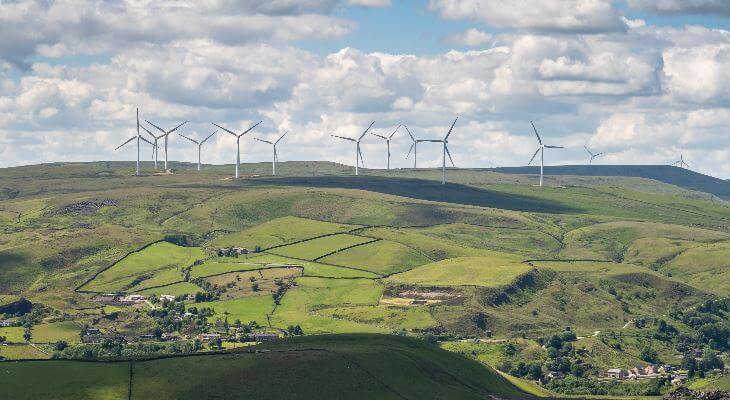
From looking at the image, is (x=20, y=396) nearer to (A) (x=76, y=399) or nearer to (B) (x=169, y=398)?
(A) (x=76, y=399)

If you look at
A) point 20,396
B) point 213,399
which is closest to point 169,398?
point 213,399

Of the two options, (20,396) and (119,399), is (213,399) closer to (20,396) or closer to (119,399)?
(119,399)

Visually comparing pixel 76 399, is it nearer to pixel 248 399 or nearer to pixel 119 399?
pixel 119 399

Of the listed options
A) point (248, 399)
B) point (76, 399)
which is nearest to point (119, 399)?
point (76, 399)

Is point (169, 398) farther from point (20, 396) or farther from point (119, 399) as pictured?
point (20, 396)

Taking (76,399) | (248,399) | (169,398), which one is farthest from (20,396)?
(248,399)

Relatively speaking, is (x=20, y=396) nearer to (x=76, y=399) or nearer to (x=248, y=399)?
(x=76, y=399)

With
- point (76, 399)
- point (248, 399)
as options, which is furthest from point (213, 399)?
point (76, 399)
